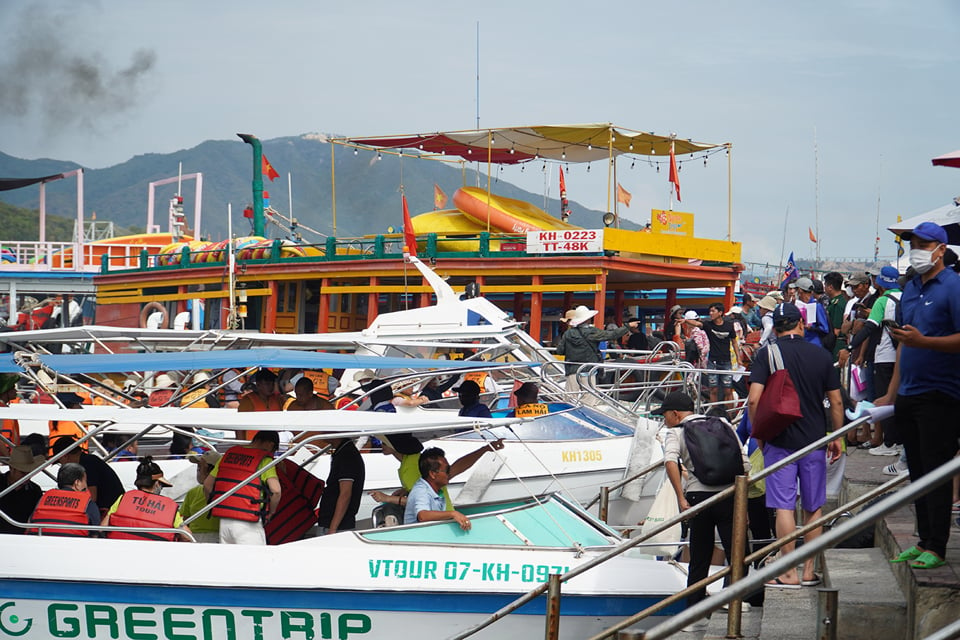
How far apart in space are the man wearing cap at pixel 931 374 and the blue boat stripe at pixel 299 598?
226cm

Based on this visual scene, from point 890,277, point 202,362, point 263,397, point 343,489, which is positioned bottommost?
point 343,489

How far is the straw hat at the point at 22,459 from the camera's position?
379 inches

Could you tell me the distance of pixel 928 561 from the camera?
554 centimetres

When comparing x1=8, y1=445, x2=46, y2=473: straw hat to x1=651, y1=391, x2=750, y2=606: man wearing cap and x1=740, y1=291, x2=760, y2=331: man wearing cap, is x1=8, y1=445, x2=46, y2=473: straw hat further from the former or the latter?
x1=740, y1=291, x2=760, y2=331: man wearing cap

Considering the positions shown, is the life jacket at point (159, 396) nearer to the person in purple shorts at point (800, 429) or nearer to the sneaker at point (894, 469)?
the sneaker at point (894, 469)

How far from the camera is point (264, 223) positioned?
35.2 meters

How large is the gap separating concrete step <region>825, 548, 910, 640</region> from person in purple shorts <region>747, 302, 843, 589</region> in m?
0.54

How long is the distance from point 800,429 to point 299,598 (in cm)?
352

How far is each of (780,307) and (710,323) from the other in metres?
7.89

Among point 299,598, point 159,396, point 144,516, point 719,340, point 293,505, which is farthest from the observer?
point 719,340

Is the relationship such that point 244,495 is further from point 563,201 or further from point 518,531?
point 563,201

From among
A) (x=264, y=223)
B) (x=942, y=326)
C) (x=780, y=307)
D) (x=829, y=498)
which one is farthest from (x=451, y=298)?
(x=264, y=223)

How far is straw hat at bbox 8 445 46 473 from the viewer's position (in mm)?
9625

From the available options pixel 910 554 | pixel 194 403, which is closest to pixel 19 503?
pixel 194 403
